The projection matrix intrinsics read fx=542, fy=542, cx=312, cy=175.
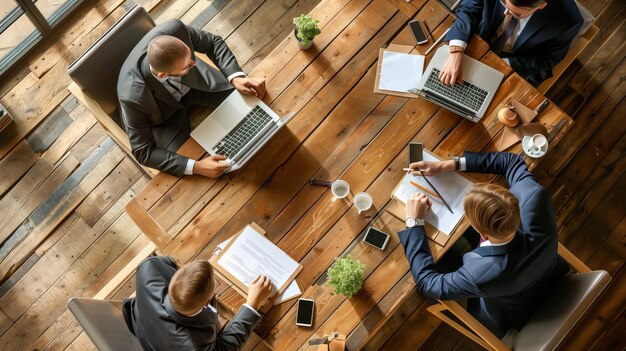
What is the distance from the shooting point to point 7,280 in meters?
3.46

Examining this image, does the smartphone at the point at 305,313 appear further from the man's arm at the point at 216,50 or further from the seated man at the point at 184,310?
the man's arm at the point at 216,50

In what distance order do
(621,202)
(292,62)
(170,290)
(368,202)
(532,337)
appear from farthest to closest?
(621,202) → (292,62) → (368,202) → (532,337) → (170,290)

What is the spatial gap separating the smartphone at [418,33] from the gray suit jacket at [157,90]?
0.92 meters

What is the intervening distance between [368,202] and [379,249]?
0.73 ft

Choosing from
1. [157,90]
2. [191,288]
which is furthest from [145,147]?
[191,288]

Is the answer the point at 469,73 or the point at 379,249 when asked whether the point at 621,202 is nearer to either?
the point at 469,73

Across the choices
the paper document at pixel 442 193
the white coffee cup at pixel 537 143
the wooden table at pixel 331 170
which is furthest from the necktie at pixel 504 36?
the paper document at pixel 442 193

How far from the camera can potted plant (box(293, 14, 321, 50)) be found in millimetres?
2555

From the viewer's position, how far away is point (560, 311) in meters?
2.32

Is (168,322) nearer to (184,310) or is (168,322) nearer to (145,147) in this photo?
(184,310)

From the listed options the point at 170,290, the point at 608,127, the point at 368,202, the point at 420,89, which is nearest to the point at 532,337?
the point at 368,202

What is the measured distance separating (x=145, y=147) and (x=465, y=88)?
1.61 meters

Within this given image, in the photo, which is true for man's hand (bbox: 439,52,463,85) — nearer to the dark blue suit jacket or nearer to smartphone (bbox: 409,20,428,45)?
smartphone (bbox: 409,20,428,45)

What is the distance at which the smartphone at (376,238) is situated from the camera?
2.47 meters
